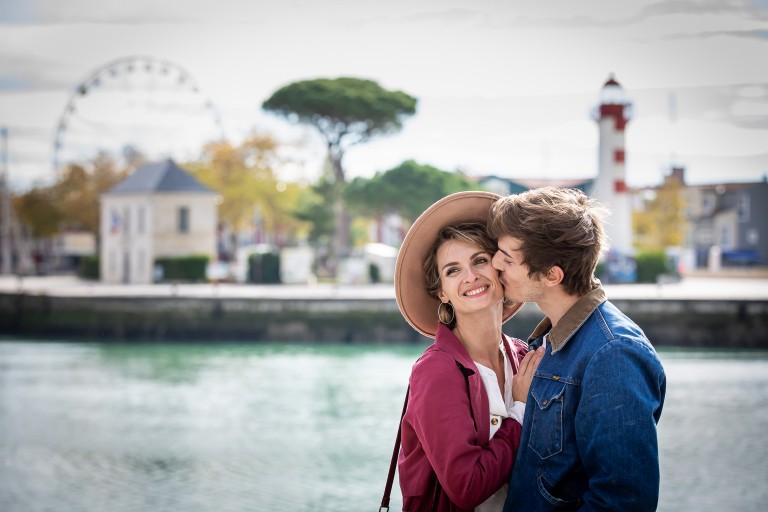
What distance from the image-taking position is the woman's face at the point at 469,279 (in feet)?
7.75

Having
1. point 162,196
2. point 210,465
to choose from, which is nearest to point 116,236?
point 162,196

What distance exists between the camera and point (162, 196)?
124ft

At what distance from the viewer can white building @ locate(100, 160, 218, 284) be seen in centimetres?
3719

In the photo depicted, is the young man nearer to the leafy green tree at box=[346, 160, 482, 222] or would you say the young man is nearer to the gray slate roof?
the leafy green tree at box=[346, 160, 482, 222]

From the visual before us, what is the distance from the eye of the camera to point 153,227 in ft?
122

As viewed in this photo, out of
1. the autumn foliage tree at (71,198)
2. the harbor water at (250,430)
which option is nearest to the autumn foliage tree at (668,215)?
the harbor water at (250,430)

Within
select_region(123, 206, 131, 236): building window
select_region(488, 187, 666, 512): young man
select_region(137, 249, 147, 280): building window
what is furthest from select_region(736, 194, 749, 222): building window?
select_region(488, 187, 666, 512): young man

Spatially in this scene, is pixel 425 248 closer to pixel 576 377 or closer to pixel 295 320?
pixel 576 377

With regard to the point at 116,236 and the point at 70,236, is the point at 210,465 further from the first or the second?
the point at 70,236

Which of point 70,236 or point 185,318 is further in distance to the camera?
point 70,236

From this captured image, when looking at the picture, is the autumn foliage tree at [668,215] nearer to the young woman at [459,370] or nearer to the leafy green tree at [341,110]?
the leafy green tree at [341,110]

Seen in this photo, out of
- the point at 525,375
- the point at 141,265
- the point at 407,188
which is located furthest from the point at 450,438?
the point at 141,265

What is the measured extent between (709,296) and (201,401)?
53.3ft

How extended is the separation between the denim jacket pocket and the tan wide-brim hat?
56 cm
